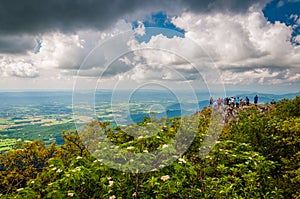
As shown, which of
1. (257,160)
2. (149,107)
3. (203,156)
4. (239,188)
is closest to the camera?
Answer: (239,188)

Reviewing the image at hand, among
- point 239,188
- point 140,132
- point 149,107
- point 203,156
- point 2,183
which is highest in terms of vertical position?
point 149,107

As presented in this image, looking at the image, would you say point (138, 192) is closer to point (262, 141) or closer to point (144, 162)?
point (144, 162)

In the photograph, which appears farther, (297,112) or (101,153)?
(297,112)

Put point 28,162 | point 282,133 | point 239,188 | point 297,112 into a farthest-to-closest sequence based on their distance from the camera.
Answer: point 297,112 < point 28,162 < point 282,133 < point 239,188

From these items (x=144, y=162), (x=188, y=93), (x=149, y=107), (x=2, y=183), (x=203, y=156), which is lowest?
(x=2, y=183)

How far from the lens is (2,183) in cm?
1562

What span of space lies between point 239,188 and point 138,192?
11.8ft

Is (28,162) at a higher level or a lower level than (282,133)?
lower

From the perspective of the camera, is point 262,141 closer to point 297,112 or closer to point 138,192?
point 297,112

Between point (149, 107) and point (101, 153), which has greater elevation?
point (149, 107)

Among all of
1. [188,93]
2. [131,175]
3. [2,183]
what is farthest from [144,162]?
[2,183]

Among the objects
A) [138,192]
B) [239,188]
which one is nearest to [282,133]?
[239,188]

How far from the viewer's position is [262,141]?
1572cm

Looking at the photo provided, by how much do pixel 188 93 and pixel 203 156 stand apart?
277cm
